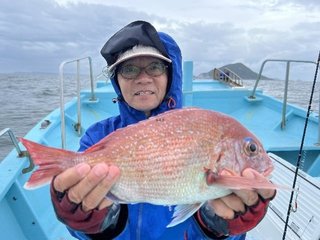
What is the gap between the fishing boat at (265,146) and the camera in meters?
2.60

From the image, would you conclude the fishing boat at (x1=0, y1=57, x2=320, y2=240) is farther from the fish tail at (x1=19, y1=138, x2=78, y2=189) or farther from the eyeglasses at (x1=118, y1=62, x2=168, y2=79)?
the fish tail at (x1=19, y1=138, x2=78, y2=189)

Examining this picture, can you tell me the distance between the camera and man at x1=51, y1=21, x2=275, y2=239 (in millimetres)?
1431

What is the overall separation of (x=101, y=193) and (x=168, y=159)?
0.32 meters

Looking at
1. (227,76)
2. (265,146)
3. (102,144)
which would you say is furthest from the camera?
(227,76)

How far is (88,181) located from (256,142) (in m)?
0.76

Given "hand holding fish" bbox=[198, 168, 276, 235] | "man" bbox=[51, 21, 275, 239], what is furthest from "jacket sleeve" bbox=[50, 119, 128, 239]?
"hand holding fish" bbox=[198, 168, 276, 235]

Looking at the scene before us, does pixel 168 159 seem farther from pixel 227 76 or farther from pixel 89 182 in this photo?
pixel 227 76

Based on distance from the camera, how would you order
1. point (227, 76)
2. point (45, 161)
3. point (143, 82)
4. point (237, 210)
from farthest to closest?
point (227, 76), point (143, 82), point (237, 210), point (45, 161)

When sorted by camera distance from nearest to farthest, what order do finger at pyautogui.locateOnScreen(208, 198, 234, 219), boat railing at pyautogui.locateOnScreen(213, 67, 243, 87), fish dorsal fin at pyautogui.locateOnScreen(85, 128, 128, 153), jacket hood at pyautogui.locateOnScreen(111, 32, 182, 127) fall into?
1. fish dorsal fin at pyautogui.locateOnScreen(85, 128, 128, 153)
2. finger at pyautogui.locateOnScreen(208, 198, 234, 219)
3. jacket hood at pyautogui.locateOnScreen(111, 32, 182, 127)
4. boat railing at pyautogui.locateOnScreen(213, 67, 243, 87)

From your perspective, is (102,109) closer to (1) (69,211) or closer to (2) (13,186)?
(2) (13,186)

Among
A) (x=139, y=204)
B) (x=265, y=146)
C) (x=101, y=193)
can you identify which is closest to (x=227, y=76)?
(x=265, y=146)

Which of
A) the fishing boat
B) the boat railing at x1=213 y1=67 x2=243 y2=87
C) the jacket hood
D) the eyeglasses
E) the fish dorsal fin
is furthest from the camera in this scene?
the boat railing at x1=213 y1=67 x2=243 y2=87

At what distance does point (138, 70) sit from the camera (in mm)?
1876

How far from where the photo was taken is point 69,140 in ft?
16.4
